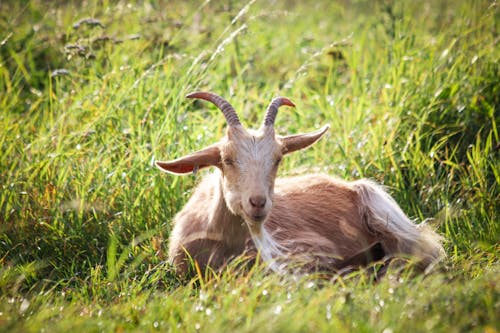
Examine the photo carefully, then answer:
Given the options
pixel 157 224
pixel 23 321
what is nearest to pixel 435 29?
pixel 157 224

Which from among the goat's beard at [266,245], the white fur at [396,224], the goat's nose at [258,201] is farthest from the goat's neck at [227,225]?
the white fur at [396,224]

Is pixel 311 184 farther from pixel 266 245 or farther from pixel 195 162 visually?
pixel 195 162

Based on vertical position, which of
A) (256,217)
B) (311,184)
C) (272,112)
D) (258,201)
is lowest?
(311,184)

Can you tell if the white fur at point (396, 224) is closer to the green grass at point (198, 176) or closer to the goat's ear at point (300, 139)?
the green grass at point (198, 176)

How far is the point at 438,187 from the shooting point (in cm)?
616

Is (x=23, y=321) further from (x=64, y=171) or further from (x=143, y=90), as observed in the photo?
(x=143, y=90)

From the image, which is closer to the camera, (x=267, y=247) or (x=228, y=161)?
(x=228, y=161)

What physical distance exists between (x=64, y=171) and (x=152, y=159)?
716 mm

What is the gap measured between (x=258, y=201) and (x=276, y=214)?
101 centimetres

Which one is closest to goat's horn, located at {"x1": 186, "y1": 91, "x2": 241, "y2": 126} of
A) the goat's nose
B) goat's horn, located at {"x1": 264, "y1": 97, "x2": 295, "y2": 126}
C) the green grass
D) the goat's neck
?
goat's horn, located at {"x1": 264, "y1": 97, "x2": 295, "y2": 126}

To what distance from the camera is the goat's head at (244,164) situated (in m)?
4.80

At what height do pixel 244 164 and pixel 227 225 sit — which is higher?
pixel 244 164

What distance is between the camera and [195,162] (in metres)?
5.10

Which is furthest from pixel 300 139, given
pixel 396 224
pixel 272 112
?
pixel 396 224
